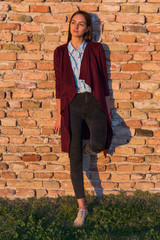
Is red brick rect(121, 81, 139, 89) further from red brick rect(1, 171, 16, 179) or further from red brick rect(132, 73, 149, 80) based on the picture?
red brick rect(1, 171, 16, 179)

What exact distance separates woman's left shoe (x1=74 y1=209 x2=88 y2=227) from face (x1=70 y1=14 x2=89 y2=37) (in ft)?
6.21

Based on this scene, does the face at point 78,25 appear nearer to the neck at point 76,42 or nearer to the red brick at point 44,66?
the neck at point 76,42

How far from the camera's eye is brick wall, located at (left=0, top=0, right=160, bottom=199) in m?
2.87

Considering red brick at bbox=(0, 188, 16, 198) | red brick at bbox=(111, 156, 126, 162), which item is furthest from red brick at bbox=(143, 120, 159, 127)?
red brick at bbox=(0, 188, 16, 198)

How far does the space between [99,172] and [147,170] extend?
0.60 metres

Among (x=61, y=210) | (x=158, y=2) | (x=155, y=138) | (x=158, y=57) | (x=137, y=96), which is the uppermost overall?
(x=158, y=2)

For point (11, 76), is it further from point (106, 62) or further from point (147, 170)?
point (147, 170)

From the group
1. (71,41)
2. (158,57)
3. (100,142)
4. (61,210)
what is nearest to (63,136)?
(100,142)

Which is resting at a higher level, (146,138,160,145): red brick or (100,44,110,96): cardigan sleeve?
(100,44,110,96): cardigan sleeve

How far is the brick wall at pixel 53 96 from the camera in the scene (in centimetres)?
287

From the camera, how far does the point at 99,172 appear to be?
309 cm

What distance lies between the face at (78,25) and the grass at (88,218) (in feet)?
6.35

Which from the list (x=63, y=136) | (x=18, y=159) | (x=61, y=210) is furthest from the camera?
(x=18, y=159)

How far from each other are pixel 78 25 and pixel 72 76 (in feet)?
1.83
